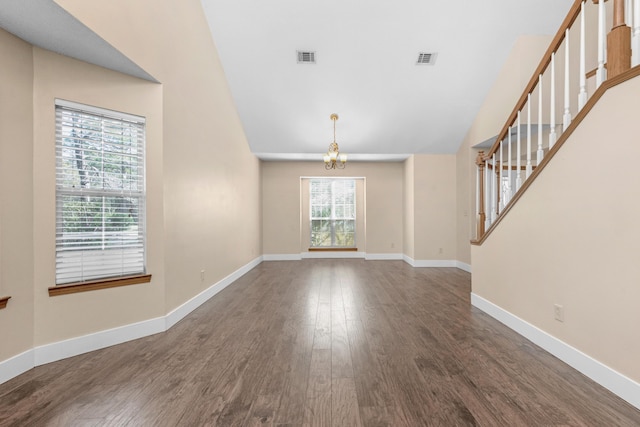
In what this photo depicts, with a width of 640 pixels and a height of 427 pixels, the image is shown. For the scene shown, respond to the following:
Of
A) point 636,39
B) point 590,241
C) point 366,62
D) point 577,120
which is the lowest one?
point 590,241

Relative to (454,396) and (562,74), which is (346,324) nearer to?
(454,396)

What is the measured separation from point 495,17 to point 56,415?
608cm

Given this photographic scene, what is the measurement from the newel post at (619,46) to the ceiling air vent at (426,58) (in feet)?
8.87

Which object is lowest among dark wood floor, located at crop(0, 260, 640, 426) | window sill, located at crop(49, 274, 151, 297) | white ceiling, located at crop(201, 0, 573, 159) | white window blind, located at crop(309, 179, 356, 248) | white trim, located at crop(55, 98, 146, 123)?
dark wood floor, located at crop(0, 260, 640, 426)

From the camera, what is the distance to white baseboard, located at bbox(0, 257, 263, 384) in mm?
2172

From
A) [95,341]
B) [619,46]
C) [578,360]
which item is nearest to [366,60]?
[619,46]

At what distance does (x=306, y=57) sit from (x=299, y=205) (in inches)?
147

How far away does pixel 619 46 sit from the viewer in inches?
78.7

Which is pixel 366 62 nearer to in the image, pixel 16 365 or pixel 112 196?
pixel 112 196

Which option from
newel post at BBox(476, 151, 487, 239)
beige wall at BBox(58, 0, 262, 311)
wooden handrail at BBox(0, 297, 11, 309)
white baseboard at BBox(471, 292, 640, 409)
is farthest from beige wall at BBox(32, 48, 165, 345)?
newel post at BBox(476, 151, 487, 239)

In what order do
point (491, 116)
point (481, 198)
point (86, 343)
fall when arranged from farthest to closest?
point (491, 116) < point (481, 198) < point (86, 343)

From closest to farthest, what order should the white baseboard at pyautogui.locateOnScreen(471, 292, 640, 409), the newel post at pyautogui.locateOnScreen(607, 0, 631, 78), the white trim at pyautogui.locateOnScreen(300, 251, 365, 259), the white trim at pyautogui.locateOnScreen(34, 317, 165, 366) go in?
1. the white baseboard at pyautogui.locateOnScreen(471, 292, 640, 409)
2. the newel post at pyautogui.locateOnScreen(607, 0, 631, 78)
3. the white trim at pyautogui.locateOnScreen(34, 317, 165, 366)
4. the white trim at pyautogui.locateOnScreen(300, 251, 365, 259)

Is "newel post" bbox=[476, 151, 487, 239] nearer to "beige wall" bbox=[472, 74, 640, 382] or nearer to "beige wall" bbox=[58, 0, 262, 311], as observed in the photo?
"beige wall" bbox=[472, 74, 640, 382]

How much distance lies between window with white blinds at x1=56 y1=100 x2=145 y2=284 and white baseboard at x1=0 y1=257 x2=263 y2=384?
0.50 meters
